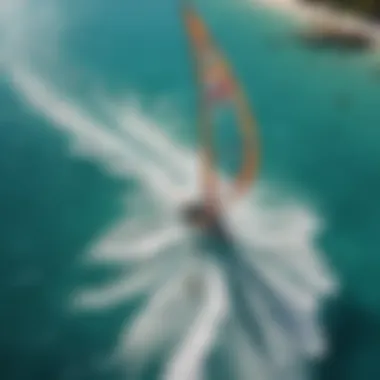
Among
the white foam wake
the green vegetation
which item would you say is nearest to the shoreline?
the green vegetation

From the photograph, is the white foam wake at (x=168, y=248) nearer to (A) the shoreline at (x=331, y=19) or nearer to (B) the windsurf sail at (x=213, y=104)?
(B) the windsurf sail at (x=213, y=104)

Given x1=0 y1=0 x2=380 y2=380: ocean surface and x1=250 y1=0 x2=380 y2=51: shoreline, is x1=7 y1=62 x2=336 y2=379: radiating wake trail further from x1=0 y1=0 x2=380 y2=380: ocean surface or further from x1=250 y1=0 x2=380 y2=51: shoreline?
x1=250 y1=0 x2=380 y2=51: shoreline

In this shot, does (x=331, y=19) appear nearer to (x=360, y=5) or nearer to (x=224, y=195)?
(x=360, y=5)

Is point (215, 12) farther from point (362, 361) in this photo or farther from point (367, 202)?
point (362, 361)

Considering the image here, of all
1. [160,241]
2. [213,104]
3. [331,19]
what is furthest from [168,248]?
[331,19]

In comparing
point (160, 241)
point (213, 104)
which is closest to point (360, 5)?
point (213, 104)

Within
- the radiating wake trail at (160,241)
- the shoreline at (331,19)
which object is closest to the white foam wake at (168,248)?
the radiating wake trail at (160,241)
